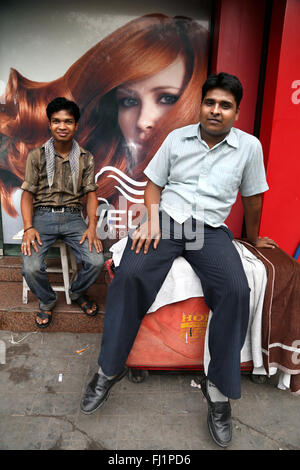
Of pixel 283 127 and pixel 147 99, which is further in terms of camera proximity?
pixel 147 99

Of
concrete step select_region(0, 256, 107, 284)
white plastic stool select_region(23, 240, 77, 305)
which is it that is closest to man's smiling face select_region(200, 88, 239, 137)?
white plastic stool select_region(23, 240, 77, 305)

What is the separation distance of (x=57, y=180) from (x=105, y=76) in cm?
127

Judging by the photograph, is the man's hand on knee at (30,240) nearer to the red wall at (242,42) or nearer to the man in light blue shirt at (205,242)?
the man in light blue shirt at (205,242)

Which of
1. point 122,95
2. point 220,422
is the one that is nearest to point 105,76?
point 122,95

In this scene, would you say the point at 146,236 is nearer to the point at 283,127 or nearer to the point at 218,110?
the point at 218,110

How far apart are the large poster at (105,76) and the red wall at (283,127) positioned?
785mm

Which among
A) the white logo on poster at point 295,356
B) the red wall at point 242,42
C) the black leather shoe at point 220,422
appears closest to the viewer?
the black leather shoe at point 220,422

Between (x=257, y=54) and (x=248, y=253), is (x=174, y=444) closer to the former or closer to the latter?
(x=248, y=253)

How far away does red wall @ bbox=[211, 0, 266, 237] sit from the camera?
3.10 metres

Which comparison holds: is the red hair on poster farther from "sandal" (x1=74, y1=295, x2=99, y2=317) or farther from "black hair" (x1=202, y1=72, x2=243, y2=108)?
"black hair" (x1=202, y1=72, x2=243, y2=108)

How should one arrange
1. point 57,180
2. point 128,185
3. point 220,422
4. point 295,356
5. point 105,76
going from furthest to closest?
point 128,185 → point 105,76 → point 57,180 → point 295,356 → point 220,422

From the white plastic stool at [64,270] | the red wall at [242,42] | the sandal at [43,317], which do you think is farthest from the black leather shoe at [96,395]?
the red wall at [242,42]

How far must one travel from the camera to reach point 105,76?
137 inches

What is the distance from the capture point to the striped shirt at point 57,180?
2.92 m
